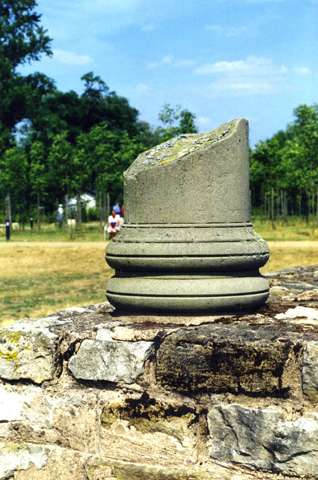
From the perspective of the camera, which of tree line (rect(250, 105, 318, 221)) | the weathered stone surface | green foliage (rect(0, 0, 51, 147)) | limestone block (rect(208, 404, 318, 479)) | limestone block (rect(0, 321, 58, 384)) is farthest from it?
green foliage (rect(0, 0, 51, 147))

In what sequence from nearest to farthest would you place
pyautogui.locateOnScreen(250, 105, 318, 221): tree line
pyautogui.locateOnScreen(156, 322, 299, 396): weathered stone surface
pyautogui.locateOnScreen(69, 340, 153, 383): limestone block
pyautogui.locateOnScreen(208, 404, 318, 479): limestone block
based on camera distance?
pyautogui.locateOnScreen(208, 404, 318, 479): limestone block → pyautogui.locateOnScreen(156, 322, 299, 396): weathered stone surface → pyautogui.locateOnScreen(69, 340, 153, 383): limestone block → pyautogui.locateOnScreen(250, 105, 318, 221): tree line

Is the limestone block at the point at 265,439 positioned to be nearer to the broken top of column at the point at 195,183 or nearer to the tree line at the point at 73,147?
the broken top of column at the point at 195,183

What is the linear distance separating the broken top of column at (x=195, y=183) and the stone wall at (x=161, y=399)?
519 mm

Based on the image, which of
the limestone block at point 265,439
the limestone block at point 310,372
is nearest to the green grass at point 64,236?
the limestone block at point 265,439

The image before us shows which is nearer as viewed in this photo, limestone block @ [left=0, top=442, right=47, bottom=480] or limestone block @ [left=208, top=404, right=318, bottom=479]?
limestone block @ [left=208, top=404, right=318, bottom=479]

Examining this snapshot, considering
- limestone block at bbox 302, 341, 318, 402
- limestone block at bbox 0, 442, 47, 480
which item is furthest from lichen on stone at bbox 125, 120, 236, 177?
limestone block at bbox 0, 442, 47, 480

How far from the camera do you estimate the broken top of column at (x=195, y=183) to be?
3627 mm

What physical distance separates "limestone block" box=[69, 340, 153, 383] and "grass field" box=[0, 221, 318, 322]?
750 centimetres

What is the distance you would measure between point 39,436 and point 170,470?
2.22 feet

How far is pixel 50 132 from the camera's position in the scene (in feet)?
156

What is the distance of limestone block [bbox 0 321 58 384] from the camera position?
3451mm

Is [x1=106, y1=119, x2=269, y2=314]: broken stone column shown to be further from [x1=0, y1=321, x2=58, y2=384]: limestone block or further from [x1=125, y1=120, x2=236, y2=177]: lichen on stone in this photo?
[x1=0, y1=321, x2=58, y2=384]: limestone block

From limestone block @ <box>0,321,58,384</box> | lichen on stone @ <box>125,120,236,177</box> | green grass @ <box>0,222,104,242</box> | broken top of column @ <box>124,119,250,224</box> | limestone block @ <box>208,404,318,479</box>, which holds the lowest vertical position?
green grass @ <box>0,222,104,242</box>

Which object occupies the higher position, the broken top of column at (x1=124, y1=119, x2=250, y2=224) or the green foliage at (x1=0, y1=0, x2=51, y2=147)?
the green foliage at (x1=0, y1=0, x2=51, y2=147)
